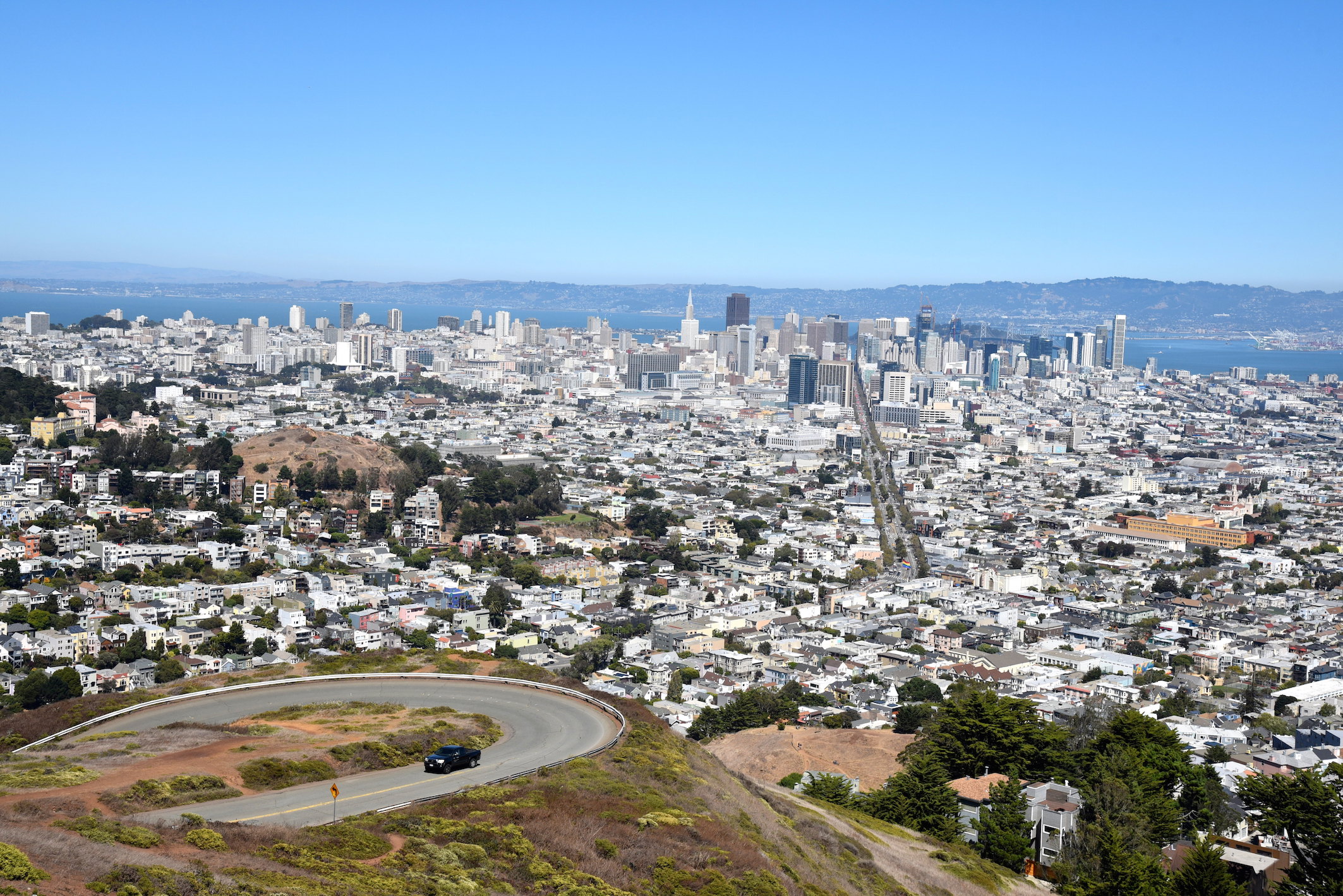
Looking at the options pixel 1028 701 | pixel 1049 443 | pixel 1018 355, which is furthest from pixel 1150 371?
pixel 1028 701

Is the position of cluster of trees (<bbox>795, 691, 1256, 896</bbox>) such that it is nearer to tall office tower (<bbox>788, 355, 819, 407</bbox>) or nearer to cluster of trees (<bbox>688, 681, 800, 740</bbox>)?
cluster of trees (<bbox>688, 681, 800, 740</bbox>)

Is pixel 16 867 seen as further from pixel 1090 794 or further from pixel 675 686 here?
pixel 675 686

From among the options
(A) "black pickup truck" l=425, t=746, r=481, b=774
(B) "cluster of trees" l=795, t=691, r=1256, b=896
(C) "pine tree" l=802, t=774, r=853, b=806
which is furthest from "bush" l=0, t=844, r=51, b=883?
(C) "pine tree" l=802, t=774, r=853, b=806

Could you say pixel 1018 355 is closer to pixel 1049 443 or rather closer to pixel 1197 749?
pixel 1049 443

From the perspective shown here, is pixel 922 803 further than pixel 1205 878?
Yes

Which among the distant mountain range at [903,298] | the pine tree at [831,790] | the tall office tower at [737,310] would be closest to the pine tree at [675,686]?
the pine tree at [831,790]

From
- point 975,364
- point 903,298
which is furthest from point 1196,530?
point 903,298
